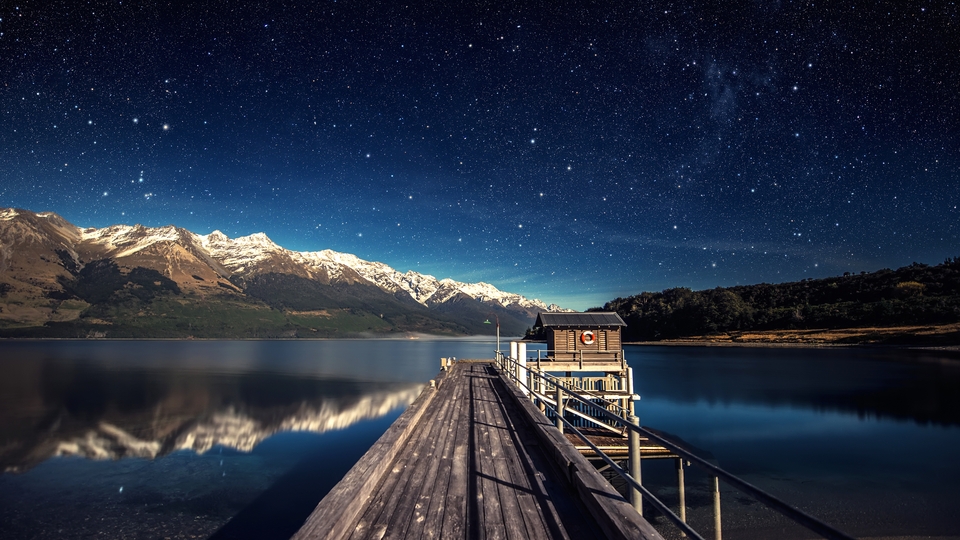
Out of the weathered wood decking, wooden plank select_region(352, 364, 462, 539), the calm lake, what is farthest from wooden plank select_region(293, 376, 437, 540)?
the calm lake

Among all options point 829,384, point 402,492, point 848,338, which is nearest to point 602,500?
point 402,492

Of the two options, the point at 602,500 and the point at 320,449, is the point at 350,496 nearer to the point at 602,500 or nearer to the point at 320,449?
the point at 602,500

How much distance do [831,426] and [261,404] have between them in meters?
47.2

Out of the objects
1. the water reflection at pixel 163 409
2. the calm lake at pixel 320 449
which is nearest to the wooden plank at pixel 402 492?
the calm lake at pixel 320 449

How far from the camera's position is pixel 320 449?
26.5 metres

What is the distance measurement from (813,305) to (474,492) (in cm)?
15467

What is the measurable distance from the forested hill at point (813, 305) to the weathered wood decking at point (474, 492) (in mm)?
124628

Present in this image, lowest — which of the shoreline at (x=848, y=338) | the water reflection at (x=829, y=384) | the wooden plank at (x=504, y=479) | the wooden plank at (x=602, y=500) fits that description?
the water reflection at (x=829, y=384)

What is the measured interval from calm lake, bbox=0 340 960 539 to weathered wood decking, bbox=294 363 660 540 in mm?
9337

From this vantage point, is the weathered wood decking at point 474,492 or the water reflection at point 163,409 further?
the water reflection at point 163,409

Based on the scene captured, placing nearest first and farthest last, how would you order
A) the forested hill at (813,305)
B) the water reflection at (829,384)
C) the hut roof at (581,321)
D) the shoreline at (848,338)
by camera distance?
the hut roof at (581,321)
the water reflection at (829,384)
the shoreline at (848,338)
the forested hill at (813,305)

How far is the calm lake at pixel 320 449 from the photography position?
15.7 m

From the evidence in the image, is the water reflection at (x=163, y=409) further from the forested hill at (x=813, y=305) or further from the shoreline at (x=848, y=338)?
the forested hill at (x=813, y=305)

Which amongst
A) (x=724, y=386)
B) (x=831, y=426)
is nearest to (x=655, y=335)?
(x=724, y=386)
